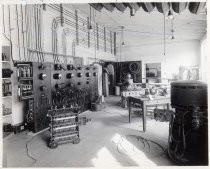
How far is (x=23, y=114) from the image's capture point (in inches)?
206

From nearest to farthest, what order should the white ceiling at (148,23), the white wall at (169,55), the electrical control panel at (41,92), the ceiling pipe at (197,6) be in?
1. the ceiling pipe at (197,6)
2. the electrical control panel at (41,92)
3. the white ceiling at (148,23)
4. the white wall at (169,55)

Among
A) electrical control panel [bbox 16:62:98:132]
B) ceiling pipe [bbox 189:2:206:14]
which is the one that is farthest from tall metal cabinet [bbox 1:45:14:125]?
ceiling pipe [bbox 189:2:206:14]

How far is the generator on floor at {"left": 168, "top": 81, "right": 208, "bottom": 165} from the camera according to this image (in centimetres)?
283

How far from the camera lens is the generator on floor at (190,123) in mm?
2828

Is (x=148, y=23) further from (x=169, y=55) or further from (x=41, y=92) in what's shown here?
(x=41, y=92)

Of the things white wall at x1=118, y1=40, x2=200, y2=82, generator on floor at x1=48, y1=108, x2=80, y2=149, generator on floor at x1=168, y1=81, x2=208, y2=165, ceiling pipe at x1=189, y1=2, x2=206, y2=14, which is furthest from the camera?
white wall at x1=118, y1=40, x2=200, y2=82

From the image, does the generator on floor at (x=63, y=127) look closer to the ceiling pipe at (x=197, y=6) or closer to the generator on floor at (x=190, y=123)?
the generator on floor at (x=190, y=123)

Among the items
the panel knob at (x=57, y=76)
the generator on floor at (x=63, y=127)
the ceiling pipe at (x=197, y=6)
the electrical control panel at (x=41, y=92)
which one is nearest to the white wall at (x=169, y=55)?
the panel knob at (x=57, y=76)

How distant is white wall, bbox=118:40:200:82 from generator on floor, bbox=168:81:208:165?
362 inches

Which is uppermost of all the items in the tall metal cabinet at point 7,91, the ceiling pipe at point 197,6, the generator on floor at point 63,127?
the ceiling pipe at point 197,6

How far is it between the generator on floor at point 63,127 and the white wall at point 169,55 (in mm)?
9060

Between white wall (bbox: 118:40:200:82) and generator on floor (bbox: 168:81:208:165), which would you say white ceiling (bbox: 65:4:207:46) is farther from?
generator on floor (bbox: 168:81:208:165)

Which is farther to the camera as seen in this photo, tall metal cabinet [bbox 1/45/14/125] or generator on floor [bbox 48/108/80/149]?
tall metal cabinet [bbox 1/45/14/125]

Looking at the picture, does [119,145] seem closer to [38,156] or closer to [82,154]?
[82,154]
